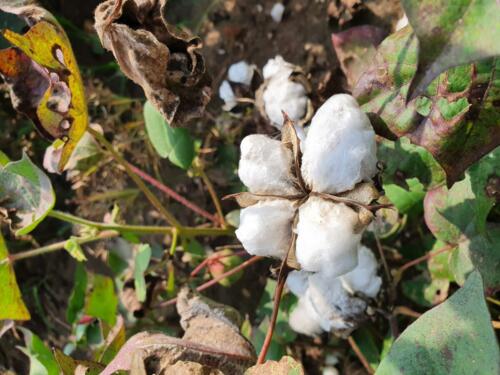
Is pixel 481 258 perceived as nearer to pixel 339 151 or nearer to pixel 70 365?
pixel 339 151

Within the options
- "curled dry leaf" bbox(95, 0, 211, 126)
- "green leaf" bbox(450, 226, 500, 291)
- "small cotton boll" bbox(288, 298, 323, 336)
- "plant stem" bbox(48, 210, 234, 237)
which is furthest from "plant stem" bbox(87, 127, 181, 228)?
"green leaf" bbox(450, 226, 500, 291)

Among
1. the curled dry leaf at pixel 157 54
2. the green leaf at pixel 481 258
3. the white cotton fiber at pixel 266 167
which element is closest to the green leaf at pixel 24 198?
the curled dry leaf at pixel 157 54

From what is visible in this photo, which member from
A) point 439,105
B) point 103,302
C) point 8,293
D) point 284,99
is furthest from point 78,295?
point 439,105

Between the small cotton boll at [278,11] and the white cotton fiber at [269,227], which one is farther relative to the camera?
the small cotton boll at [278,11]

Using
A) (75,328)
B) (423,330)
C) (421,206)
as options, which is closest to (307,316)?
(421,206)

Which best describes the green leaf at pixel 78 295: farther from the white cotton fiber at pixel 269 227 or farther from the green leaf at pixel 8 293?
the white cotton fiber at pixel 269 227
